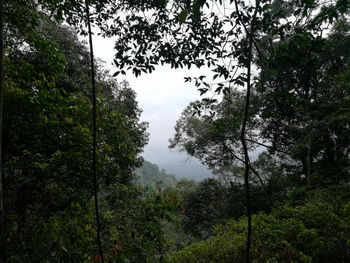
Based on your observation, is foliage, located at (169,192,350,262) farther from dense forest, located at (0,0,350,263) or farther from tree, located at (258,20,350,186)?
tree, located at (258,20,350,186)

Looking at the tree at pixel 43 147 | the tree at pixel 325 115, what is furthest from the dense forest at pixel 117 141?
the tree at pixel 325 115

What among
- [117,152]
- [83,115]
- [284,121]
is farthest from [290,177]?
[83,115]

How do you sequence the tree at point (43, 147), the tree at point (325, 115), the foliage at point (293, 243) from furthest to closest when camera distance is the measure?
the tree at point (325, 115) < the foliage at point (293, 243) < the tree at point (43, 147)

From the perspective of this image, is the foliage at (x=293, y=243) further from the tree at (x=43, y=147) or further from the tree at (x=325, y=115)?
the tree at (x=325, y=115)

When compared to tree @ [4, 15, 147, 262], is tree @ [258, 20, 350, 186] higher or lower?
higher

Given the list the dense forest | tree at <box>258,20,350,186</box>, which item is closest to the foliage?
the dense forest

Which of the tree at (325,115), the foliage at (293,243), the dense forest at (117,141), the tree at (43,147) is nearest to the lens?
the dense forest at (117,141)

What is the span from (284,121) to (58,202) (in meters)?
12.5

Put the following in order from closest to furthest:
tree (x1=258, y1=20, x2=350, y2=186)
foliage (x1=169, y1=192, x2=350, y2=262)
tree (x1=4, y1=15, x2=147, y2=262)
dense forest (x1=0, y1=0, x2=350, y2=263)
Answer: dense forest (x1=0, y1=0, x2=350, y2=263), tree (x1=4, y1=15, x2=147, y2=262), foliage (x1=169, y1=192, x2=350, y2=262), tree (x1=258, y1=20, x2=350, y2=186)

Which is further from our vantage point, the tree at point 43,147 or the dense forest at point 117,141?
the tree at point 43,147

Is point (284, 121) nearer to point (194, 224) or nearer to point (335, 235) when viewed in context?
point (194, 224)

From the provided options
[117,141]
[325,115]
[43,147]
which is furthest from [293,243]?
[325,115]

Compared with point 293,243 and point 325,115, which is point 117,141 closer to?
point 293,243

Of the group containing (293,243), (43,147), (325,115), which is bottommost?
(293,243)
